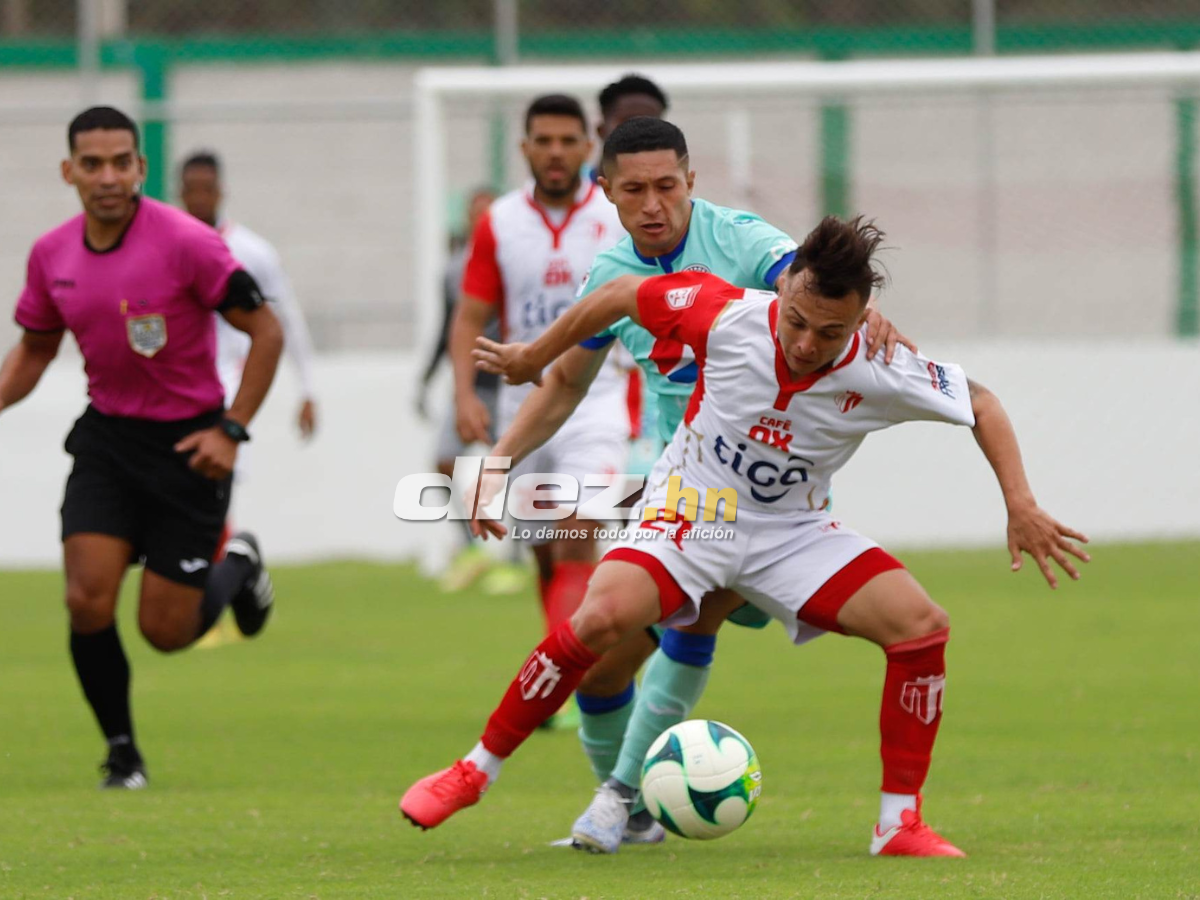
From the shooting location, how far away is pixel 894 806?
5.30 meters

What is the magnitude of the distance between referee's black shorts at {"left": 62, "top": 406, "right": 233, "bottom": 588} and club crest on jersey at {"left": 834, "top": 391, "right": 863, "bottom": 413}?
2.76m

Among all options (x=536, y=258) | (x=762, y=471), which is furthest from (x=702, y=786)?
(x=536, y=258)

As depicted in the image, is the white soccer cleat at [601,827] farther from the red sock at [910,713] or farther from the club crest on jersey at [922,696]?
the club crest on jersey at [922,696]

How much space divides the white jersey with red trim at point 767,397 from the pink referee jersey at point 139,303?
2.19 m

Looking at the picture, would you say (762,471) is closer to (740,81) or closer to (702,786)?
(702,786)

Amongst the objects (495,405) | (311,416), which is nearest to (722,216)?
(311,416)

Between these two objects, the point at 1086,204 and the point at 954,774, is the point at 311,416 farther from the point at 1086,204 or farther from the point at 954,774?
the point at 1086,204

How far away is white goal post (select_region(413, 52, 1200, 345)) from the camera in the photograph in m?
13.8

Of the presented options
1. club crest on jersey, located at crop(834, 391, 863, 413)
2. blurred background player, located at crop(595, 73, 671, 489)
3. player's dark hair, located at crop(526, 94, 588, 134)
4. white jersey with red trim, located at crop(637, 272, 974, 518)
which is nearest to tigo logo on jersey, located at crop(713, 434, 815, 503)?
white jersey with red trim, located at crop(637, 272, 974, 518)

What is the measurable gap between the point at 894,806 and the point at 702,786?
1.82 feet

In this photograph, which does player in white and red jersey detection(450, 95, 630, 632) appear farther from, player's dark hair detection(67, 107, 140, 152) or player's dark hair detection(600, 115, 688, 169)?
player's dark hair detection(600, 115, 688, 169)

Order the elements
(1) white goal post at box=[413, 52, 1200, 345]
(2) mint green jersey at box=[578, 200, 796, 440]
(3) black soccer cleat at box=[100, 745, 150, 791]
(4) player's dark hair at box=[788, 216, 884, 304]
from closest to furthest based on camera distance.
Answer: (4) player's dark hair at box=[788, 216, 884, 304] < (2) mint green jersey at box=[578, 200, 796, 440] < (3) black soccer cleat at box=[100, 745, 150, 791] < (1) white goal post at box=[413, 52, 1200, 345]

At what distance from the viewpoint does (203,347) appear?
7.03m

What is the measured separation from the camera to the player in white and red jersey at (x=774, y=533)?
5.18m
